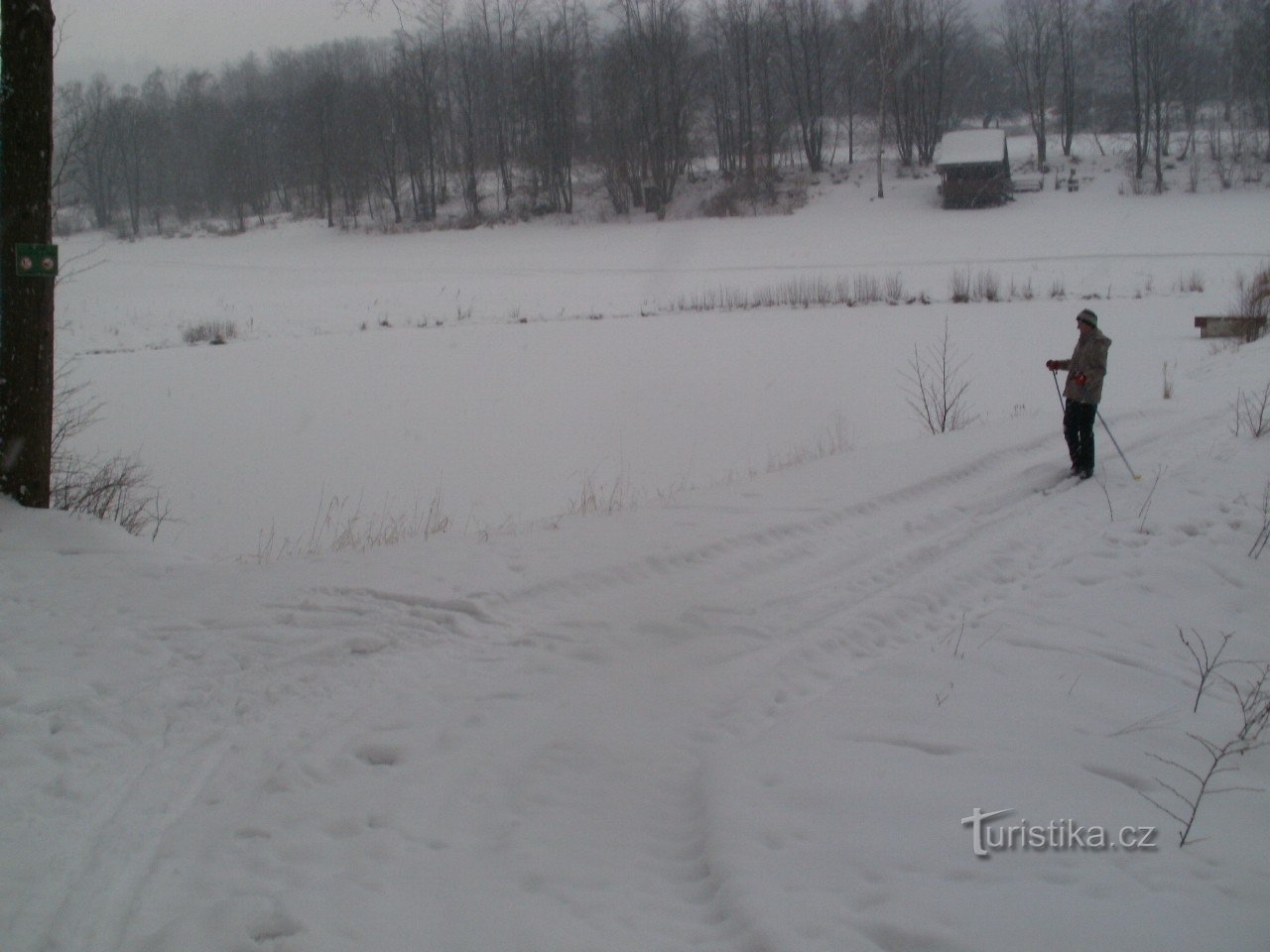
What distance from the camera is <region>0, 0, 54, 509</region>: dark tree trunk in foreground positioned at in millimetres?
6719

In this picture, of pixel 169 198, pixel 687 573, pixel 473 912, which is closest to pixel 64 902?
pixel 473 912

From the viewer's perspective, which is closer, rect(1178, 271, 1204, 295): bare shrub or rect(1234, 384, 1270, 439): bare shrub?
rect(1234, 384, 1270, 439): bare shrub

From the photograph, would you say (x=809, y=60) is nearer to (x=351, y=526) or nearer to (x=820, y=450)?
(x=820, y=450)

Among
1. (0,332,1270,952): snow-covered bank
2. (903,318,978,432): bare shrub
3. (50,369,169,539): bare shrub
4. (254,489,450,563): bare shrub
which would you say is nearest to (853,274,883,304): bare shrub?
(903,318,978,432): bare shrub

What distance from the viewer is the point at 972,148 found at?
49.2 meters

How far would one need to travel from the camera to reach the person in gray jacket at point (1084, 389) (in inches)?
321

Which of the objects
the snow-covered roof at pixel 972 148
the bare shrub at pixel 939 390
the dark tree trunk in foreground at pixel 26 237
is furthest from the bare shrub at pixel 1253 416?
the snow-covered roof at pixel 972 148

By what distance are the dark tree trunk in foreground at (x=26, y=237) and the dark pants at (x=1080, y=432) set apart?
29.4ft

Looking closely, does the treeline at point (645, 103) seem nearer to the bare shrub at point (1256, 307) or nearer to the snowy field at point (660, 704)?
the bare shrub at point (1256, 307)

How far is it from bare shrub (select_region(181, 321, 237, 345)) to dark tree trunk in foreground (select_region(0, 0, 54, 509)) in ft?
58.2

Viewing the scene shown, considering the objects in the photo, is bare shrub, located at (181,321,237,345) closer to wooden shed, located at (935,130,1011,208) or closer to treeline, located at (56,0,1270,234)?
treeline, located at (56,0,1270,234)

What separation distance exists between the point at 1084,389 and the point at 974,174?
45.2m

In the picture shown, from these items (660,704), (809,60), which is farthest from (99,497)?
(809,60)

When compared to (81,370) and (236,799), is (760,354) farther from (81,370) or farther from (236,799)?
(236,799)
